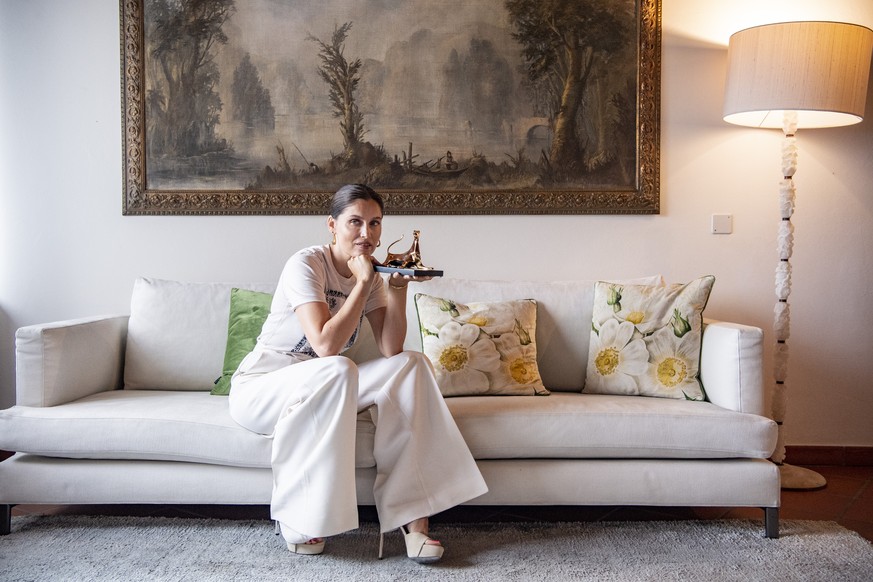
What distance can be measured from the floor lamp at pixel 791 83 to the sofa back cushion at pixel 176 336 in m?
2.03

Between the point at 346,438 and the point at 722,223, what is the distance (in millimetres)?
2056

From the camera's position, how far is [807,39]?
2.84 metres

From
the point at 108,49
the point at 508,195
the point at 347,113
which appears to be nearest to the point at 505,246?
the point at 508,195

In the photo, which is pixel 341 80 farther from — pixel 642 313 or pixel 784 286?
pixel 784 286

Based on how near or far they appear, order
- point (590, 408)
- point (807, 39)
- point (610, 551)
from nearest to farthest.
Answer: point (610, 551) < point (590, 408) < point (807, 39)

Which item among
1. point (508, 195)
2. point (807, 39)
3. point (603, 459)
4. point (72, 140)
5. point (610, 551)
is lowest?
point (610, 551)

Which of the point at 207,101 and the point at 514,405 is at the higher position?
the point at 207,101

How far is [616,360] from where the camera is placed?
2764 millimetres

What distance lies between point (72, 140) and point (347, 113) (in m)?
1.19

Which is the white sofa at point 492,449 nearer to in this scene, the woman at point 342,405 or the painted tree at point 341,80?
the woman at point 342,405

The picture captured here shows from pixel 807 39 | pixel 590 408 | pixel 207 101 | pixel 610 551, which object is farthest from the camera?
pixel 207 101

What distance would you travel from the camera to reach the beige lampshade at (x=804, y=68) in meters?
2.84

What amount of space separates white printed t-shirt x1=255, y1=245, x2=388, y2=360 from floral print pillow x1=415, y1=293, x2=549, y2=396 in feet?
1.23

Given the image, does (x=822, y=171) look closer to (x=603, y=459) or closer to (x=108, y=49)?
(x=603, y=459)
